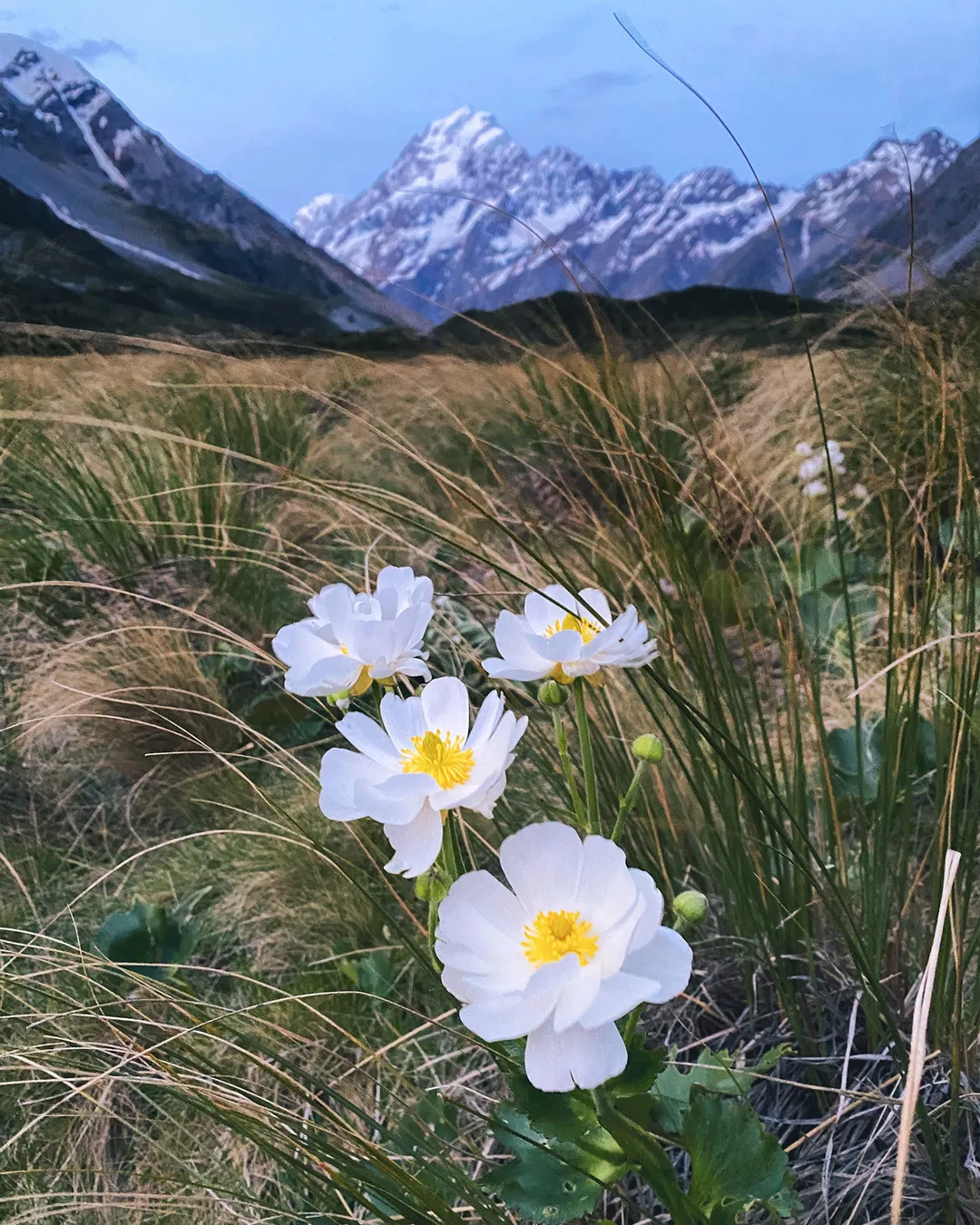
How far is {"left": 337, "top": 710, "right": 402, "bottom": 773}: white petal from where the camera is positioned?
17.8 inches

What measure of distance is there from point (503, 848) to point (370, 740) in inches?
4.5

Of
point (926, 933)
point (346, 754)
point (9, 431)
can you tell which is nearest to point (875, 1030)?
point (926, 933)

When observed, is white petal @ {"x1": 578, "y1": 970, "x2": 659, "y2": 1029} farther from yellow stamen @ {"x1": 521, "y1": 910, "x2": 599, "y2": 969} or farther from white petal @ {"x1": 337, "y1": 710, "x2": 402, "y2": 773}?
white petal @ {"x1": 337, "y1": 710, "x2": 402, "y2": 773}

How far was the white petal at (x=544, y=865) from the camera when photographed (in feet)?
1.24

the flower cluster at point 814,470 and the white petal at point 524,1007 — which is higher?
the flower cluster at point 814,470

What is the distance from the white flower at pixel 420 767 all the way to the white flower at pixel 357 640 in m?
0.03

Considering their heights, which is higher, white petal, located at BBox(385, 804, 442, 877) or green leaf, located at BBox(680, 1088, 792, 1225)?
white petal, located at BBox(385, 804, 442, 877)

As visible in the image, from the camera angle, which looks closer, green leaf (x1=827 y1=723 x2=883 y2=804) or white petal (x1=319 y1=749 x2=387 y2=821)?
white petal (x1=319 y1=749 x2=387 y2=821)

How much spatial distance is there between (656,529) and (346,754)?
510 millimetres

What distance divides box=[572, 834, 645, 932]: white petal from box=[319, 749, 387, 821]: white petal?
0.35ft

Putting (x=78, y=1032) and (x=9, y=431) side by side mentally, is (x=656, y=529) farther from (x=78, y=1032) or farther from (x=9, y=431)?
(x=9, y=431)

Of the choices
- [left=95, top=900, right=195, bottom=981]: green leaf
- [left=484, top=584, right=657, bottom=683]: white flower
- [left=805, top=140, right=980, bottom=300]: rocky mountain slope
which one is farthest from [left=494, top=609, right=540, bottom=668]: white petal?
[left=805, top=140, right=980, bottom=300]: rocky mountain slope

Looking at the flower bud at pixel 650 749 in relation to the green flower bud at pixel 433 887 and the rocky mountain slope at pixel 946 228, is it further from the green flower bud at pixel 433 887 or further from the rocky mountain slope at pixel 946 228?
the rocky mountain slope at pixel 946 228

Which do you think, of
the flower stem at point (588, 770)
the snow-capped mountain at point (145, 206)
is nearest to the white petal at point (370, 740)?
the flower stem at point (588, 770)
